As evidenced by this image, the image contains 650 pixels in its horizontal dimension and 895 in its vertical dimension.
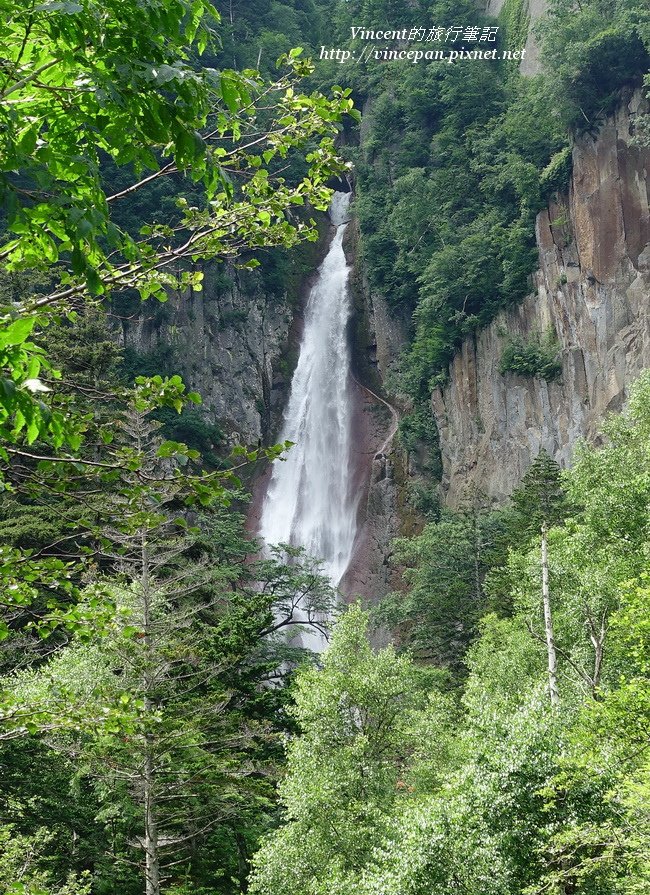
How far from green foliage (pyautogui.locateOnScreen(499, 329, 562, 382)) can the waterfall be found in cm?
1207

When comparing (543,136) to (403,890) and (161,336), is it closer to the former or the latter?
(161,336)

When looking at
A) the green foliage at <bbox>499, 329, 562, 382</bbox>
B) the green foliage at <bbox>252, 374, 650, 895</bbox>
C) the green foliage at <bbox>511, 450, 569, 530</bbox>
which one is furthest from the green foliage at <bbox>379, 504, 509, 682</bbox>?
the green foliage at <bbox>499, 329, 562, 382</bbox>

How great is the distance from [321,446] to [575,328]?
56.9 feet

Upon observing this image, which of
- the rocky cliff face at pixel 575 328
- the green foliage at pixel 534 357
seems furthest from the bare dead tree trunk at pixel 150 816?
the green foliage at pixel 534 357

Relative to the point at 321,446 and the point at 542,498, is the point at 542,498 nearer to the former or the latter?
the point at 542,498

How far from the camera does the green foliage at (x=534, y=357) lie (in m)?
34.8

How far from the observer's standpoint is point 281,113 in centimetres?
462

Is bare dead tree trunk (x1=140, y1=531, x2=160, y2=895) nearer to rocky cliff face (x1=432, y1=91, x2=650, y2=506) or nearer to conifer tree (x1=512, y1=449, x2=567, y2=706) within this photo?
conifer tree (x1=512, y1=449, x2=567, y2=706)

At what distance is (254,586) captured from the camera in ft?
135

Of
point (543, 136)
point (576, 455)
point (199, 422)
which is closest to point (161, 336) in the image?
point (199, 422)

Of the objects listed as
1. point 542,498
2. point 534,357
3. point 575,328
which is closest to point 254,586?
point 542,498

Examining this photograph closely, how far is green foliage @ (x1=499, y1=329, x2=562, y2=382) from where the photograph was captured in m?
34.8

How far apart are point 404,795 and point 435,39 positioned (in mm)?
51990

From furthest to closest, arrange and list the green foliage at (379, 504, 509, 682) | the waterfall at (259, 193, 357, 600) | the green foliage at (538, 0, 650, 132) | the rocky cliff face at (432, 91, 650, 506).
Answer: the waterfall at (259, 193, 357, 600)
the green foliage at (538, 0, 650, 132)
the rocky cliff face at (432, 91, 650, 506)
the green foliage at (379, 504, 509, 682)
